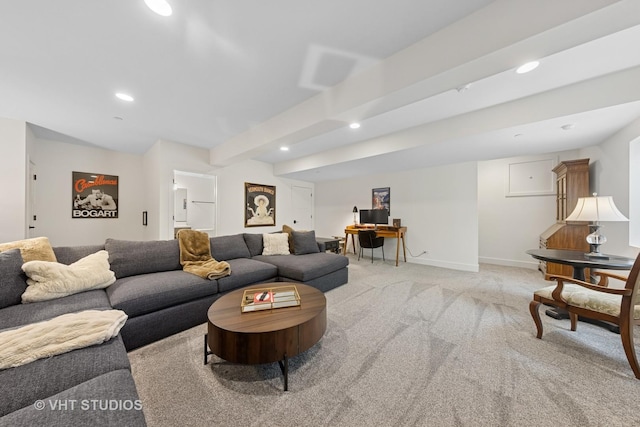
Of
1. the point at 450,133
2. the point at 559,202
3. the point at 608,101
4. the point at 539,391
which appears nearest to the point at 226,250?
the point at 539,391

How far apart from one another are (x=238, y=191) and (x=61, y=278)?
3.58 m

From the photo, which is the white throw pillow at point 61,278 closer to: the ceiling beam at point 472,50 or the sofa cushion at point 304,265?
the sofa cushion at point 304,265

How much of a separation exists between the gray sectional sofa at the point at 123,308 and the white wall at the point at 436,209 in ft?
8.07

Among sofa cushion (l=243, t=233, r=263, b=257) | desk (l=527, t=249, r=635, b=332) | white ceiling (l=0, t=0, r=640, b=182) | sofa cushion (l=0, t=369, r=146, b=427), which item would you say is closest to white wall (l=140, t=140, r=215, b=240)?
white ceiling (l=0, t=0, r=640, b=182)

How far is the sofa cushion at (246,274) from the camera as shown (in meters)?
2.54

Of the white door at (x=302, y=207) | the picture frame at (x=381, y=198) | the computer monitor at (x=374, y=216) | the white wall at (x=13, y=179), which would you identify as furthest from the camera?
the white door at (x=302, y=207)

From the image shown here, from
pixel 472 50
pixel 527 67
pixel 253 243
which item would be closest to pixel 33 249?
pixel 253 243

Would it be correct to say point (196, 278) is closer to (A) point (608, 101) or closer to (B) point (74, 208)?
(B) point (74, 208)

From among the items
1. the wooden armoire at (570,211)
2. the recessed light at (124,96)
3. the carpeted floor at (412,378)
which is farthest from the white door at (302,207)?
the wooden armoire at (570,211)

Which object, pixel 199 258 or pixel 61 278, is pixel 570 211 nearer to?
pixel 199 258

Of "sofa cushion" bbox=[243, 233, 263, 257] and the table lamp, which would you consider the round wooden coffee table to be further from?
the table lamp

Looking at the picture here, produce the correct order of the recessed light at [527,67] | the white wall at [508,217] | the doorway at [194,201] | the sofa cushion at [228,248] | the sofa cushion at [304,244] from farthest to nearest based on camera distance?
the white wall at [508,217], the doorway at [194,201], the sofa cushion at [304,244], the sofa cushion at [228,248], the recessed light at [527,67]

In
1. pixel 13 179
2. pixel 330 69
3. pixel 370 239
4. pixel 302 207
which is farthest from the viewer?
pixel 302 207

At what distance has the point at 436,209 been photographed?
494cm
